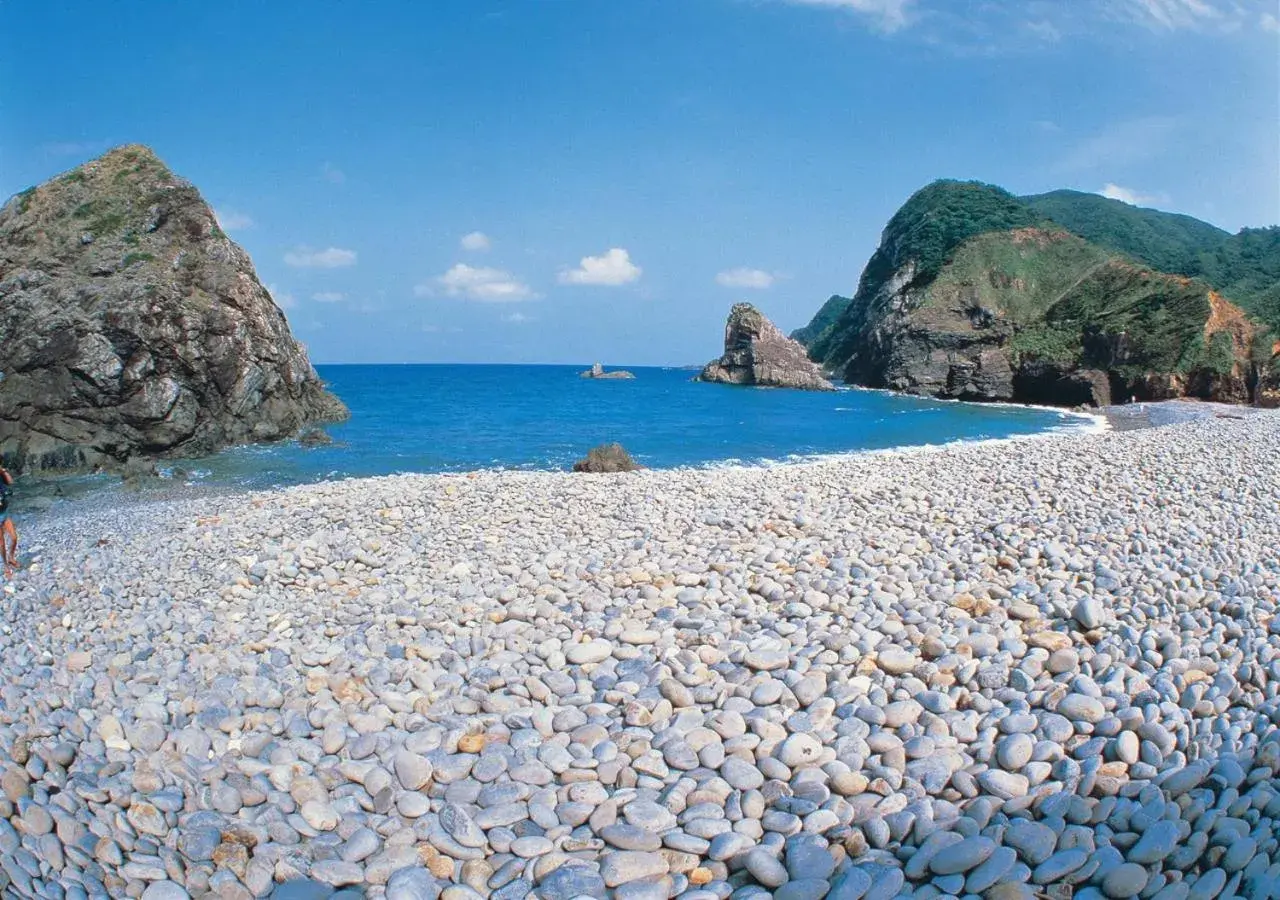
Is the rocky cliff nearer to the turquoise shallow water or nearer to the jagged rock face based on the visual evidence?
the turquoise shallow water

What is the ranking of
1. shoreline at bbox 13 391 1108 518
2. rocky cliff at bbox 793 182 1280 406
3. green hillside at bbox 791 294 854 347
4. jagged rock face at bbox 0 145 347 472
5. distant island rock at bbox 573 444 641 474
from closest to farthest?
shoreline at bbox 13 391 1108 518 < distant island rock at bbox 573 444 641 474 < jagged rock face at bbox 0 145 347 472 < rocky cliff at bbox 793 182 1280 406 < green hillside at bbox 791 294 854 347

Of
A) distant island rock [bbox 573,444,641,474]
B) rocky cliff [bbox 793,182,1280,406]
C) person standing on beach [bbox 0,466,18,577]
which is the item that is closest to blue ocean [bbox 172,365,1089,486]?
distant island rock [bbox 573,444,641,474]

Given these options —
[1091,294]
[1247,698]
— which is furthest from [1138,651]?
[1091,294]

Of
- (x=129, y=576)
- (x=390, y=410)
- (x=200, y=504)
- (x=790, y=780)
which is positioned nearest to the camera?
(x=790, y=780)

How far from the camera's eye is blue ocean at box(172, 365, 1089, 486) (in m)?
22.7

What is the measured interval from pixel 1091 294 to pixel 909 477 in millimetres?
57661

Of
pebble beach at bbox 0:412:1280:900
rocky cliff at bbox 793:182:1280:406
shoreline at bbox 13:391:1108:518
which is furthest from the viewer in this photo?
rocky cliff at bbox 793:182:1280:406

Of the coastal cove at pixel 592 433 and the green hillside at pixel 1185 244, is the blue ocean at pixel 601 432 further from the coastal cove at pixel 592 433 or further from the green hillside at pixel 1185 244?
the green hillside at pixel 1185 244

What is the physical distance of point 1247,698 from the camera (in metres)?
5.38

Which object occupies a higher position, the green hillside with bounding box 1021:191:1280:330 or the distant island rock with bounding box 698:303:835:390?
the green hillside with bounding box 1021:191:1280:330

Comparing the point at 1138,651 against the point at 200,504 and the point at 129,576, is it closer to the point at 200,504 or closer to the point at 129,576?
the point at 129,576

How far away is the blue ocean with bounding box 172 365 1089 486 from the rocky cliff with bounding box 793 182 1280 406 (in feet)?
24.7

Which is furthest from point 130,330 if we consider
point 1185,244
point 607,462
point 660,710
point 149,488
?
point 1185,244

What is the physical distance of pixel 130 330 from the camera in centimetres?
2294
